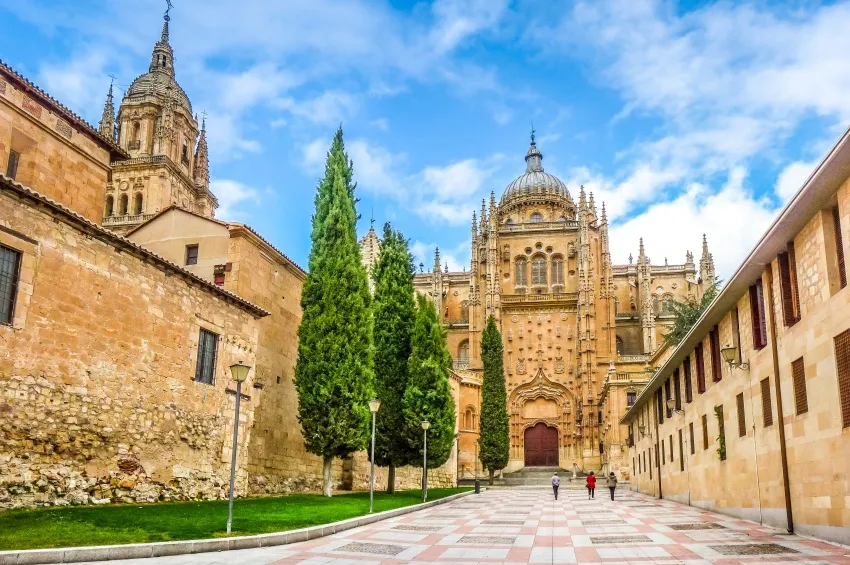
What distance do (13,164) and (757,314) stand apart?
18.3 meters

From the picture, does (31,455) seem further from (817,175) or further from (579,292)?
(579,292)

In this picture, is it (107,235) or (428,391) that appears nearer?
(107,235)

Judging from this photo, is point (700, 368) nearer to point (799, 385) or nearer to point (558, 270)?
point (799, 385)

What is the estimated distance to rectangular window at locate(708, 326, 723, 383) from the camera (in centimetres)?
1831

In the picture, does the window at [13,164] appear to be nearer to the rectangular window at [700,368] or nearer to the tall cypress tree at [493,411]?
the rectangular window at [700,368]

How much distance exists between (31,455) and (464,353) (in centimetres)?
→ 5232

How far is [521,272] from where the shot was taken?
6212cm

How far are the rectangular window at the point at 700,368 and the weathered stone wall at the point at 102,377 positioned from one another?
13259 mm

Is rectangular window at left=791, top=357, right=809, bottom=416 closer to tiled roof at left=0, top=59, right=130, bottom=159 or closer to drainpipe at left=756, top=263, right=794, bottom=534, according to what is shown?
drainpipe at left=756, top=263, right=794, bottom=534

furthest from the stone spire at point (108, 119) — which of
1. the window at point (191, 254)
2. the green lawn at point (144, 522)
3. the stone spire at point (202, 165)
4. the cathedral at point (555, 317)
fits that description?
the green lawn at point (144, 522)

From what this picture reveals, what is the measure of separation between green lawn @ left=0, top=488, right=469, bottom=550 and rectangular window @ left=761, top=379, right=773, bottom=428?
909cm

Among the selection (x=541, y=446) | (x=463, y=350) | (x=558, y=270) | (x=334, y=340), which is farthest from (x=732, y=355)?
(x=463, y=350)

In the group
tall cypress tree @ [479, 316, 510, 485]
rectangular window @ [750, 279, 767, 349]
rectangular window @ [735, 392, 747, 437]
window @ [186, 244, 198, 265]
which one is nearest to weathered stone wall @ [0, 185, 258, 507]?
window @ [186, 244, 198, 265]

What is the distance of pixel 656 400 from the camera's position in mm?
29688
